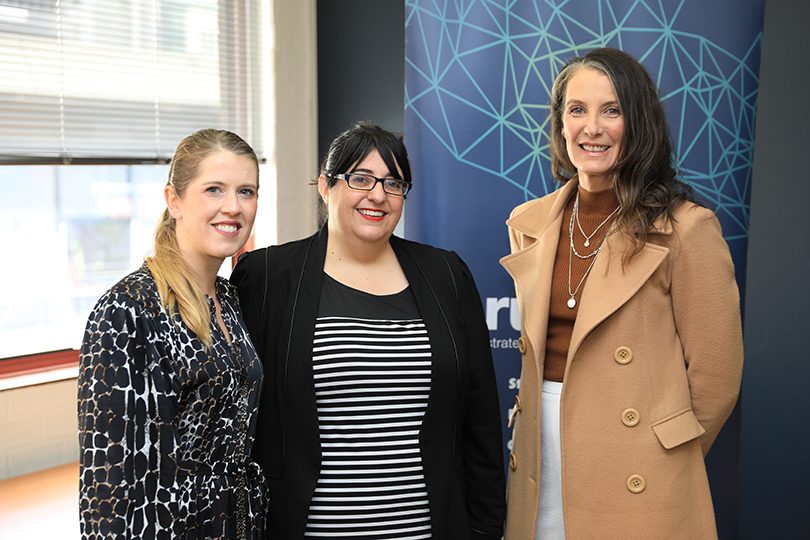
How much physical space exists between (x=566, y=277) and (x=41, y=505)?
234 centimetres

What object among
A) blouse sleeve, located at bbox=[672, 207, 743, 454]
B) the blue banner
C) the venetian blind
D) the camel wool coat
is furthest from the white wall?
blouse sleeve, located at bbox=[672, 207, 743, 454]

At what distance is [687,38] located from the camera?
103 inches

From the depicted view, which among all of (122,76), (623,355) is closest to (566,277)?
(623,355)

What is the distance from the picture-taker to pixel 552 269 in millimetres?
2037

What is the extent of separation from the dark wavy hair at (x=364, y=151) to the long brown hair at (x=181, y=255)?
225 millimetres

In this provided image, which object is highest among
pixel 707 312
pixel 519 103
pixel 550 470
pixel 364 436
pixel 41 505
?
pixel 519 103

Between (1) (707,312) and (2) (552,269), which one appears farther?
(2) (552,269)

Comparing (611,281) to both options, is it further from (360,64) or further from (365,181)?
(360,64)

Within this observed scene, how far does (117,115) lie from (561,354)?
286cm

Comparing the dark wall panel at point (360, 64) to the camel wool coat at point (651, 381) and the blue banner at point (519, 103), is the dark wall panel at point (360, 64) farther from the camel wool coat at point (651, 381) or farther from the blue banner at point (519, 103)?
the camel wool coat at point (651, 381)

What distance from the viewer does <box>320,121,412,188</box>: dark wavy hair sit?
76.1 inches

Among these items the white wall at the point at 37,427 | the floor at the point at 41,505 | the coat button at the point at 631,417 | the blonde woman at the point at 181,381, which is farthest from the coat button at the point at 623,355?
the white wall at the point at 37,427

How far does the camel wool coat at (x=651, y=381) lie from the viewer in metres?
1.85

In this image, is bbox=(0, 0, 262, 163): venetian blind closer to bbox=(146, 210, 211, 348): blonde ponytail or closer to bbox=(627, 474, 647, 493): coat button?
bbox=(146, 210, 211, 348): blonde ponytail
